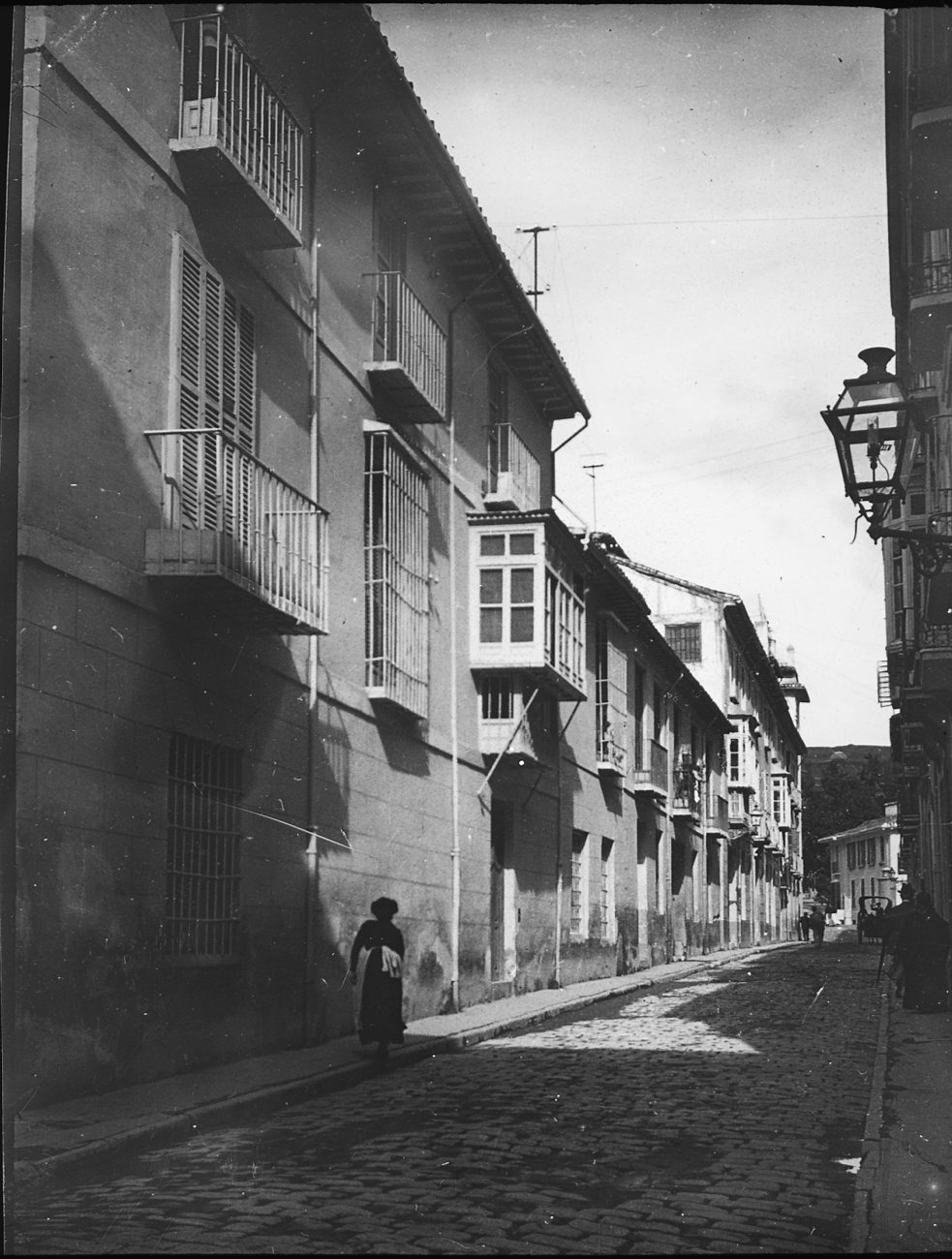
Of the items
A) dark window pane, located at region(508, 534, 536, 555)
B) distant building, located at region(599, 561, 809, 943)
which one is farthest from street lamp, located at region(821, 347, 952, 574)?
distant building, located at region(599, 561, 809, 943)

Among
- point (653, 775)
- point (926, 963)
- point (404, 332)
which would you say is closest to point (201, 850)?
point (404, 332)

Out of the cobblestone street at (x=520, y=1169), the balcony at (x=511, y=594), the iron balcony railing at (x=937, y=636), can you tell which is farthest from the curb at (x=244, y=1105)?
the iron balcony railing at (x=937, y=636)

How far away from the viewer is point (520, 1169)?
6.79 m

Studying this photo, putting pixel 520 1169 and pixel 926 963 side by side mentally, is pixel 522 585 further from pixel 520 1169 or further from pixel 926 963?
pixel 520 1169

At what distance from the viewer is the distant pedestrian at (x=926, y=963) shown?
16531mm

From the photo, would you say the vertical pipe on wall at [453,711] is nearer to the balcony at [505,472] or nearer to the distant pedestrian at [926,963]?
the balcony at [505,472]

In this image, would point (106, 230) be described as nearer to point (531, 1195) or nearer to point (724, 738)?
point (531, 1195)

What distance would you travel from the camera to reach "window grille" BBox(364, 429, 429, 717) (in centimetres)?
1346

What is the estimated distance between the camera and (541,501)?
20.7 metres

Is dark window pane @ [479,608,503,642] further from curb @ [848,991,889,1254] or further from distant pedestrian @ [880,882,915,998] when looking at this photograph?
curb @ [848,991,889,1254]

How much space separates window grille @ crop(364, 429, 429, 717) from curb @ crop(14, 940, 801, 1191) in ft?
10.1

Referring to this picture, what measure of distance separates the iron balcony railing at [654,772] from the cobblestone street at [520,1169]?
1432cm

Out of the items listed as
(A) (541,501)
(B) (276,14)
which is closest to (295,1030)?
(B) (276,14)

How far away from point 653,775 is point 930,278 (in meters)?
15.0
